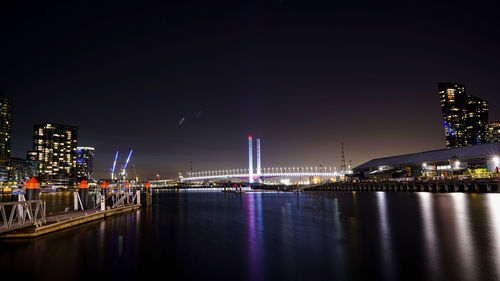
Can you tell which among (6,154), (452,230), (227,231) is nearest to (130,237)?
(227,231)

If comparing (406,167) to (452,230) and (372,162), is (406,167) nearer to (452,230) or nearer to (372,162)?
(372,162)

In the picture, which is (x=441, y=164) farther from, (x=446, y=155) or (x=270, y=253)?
(x=270, y=253)

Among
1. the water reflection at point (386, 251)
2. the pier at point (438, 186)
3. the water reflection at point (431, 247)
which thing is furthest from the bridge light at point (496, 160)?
the water reflection at point (386, 251)

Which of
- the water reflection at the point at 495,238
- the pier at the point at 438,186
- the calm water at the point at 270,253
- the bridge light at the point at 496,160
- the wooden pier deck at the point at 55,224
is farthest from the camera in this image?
the bridge light at the point at 496,160

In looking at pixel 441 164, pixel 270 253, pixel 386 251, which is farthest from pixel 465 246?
pixel 441 164

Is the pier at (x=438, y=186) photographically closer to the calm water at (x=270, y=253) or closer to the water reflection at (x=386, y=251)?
the calm water at (x=270, y=253)

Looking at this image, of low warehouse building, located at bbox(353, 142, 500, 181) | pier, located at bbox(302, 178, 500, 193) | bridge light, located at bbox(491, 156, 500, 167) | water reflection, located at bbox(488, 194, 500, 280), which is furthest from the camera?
low warehouse building, located at bbox(353, 142, 500, 181)

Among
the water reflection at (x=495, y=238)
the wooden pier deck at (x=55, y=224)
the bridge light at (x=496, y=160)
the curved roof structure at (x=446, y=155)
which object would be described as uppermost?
the curved roof structure at (x=446, y=155)

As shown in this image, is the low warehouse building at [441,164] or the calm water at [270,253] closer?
the calm water at [270,253]

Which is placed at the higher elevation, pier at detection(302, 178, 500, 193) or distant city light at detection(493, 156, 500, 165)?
distant city light at detection(493, 156, 500, 165)

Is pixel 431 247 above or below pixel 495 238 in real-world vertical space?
above

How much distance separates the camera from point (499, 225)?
20.7m

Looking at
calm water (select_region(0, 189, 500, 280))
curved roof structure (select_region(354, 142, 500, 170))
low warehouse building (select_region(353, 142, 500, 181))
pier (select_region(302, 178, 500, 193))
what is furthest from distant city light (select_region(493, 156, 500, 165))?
calm water (select_region(0, 189, 500, 280))

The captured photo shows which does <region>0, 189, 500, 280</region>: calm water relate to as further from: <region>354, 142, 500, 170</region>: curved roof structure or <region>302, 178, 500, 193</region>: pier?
<region>354, 142, 500, 170</region>: curved roof structure
